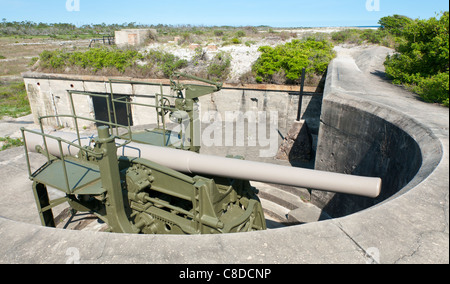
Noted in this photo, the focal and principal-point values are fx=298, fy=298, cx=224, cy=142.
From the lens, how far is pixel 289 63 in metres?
11.2

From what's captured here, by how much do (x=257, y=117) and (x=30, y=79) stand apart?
35.5 ft

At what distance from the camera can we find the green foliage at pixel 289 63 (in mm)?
11078

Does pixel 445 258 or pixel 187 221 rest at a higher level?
pixel 445 258

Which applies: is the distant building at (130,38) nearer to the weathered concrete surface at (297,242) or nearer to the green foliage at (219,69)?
the green foliage at (219,69)

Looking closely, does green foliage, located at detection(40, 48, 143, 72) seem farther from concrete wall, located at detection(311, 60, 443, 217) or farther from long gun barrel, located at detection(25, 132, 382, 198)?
concrete wall, located at detection(311, 60, 443, 217)

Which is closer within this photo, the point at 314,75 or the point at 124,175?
the point at 124,175

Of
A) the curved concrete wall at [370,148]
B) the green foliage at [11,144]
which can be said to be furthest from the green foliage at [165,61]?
the curved concrete wall at [370,148]

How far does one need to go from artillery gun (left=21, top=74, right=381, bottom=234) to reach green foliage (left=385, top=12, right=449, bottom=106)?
339cm

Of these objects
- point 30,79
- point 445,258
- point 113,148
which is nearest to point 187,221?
point 113,148

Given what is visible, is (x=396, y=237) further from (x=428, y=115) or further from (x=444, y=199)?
(x=428, y=115)

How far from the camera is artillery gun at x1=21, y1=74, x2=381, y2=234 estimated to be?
3.48 metres

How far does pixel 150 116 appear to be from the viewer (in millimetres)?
12633

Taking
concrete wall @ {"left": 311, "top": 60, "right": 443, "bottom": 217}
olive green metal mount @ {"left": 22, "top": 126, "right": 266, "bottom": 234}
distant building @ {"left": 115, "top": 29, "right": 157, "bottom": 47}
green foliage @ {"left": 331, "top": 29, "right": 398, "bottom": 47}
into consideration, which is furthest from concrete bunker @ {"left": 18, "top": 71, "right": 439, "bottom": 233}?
green foliage @ {"left": 331, "top": 29, "right": 398, "bottom": 47}

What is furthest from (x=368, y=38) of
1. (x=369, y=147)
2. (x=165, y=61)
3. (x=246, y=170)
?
(x=246, y=170)
